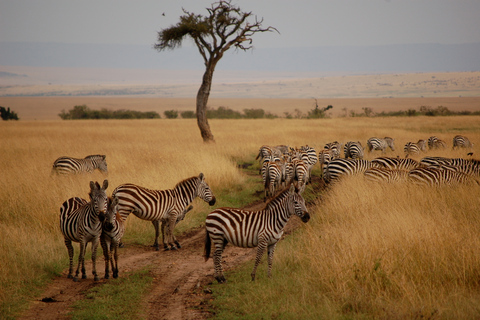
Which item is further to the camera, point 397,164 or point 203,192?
point 397,164

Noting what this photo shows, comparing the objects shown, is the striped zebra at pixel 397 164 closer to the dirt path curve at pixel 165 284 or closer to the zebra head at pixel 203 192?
the zebra head at pixel 203 192

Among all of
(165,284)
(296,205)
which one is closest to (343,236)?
(296,205)

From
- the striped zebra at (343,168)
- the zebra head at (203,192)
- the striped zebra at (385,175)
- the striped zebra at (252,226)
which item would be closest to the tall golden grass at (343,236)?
the striped zebra at (385,175)

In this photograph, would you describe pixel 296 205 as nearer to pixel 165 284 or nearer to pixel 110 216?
pixel 165 284

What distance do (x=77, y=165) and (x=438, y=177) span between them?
11.5 m

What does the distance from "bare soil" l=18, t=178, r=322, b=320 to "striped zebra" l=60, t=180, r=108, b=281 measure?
0.50 metres

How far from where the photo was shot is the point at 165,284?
7328 mm

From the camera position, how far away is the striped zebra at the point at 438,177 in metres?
11.4

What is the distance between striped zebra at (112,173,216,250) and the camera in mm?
9094

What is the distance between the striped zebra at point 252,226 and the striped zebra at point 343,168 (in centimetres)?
749

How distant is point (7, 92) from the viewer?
7205 inches

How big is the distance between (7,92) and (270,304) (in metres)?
205

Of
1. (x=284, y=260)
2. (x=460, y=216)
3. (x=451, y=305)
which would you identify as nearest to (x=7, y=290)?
(x=284, y=260)

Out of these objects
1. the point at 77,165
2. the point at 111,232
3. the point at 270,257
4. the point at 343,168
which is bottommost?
the point at 270,257
